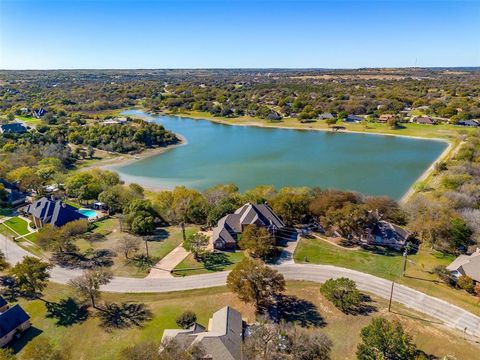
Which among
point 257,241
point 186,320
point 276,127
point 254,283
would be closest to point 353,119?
point 276,127

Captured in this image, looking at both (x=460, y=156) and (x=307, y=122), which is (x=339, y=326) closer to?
(x=460, y=156)

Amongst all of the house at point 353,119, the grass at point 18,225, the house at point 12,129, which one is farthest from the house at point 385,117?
the house at point 12,129

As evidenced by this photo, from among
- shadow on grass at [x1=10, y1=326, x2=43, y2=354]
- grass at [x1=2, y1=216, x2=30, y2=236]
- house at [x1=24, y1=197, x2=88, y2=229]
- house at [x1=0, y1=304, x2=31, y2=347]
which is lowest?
shadow on grass at [x1=10, y1=326, x2=43, y2=354]

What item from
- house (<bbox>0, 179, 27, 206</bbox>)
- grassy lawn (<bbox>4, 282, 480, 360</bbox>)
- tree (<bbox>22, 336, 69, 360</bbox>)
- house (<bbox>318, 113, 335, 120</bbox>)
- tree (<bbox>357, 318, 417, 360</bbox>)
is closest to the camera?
tree (<bbox>22, 336, 69, 360</bbox>)

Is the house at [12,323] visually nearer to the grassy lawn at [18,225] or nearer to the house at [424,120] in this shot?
the grassy lawn at [18,225]

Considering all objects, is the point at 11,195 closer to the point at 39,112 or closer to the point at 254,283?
the point at 254,283

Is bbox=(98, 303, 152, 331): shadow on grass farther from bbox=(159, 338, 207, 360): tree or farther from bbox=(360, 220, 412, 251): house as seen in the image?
bbox=(360, 220, 412, 251): house

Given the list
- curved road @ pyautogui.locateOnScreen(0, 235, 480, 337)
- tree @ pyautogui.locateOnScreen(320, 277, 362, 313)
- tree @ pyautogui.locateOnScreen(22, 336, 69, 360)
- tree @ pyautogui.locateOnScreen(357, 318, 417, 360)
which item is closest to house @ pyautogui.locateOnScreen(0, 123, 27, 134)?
curved road @ pyautogui.locateOnScreen(0, 235, 480, 337)
